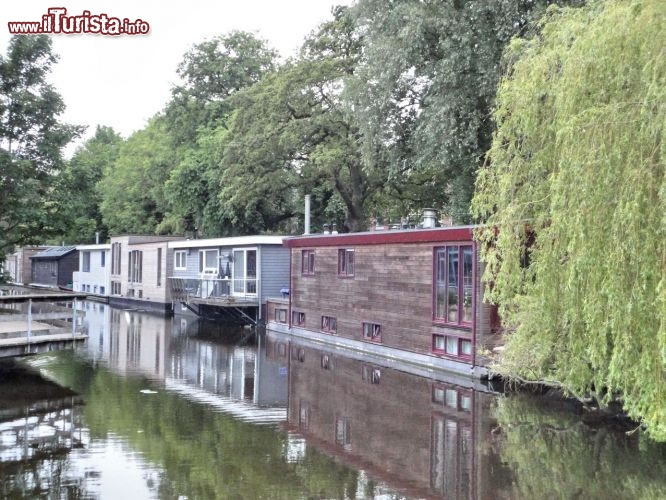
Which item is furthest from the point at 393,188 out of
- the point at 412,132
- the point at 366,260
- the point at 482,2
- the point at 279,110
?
the point at 482,2

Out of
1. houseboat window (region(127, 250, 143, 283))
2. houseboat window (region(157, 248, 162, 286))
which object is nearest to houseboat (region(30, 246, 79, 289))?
houseboat window (region(127, 250, 143, 283))

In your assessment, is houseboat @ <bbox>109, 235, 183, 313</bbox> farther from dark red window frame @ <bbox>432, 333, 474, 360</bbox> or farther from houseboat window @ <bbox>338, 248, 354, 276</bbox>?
dark red window frame @ <bbox>432, 333, 474, 360</bbox>

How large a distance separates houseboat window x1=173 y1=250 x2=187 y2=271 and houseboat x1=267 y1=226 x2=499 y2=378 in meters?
10.8

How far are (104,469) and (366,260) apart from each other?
1380 centimetres

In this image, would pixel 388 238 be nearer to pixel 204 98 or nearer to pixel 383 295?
pixel 383 295

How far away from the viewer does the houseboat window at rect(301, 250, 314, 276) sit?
26573 mm

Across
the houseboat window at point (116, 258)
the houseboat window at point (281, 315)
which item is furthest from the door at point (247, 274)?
the houseboat window at point (116, 258)

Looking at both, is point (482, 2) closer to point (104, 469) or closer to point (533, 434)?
point (533, 434)

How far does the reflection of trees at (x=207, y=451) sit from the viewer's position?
360 inches

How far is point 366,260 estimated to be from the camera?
22781mm

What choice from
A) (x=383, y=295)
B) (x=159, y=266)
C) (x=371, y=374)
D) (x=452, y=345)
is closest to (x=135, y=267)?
(x=159, y=266)

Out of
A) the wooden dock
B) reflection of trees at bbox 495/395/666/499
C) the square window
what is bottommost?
reflection of trees at bbox 495/395/666/499

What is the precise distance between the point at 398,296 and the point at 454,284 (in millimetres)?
2744

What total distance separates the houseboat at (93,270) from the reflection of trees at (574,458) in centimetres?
3846
